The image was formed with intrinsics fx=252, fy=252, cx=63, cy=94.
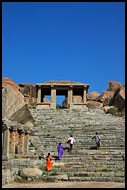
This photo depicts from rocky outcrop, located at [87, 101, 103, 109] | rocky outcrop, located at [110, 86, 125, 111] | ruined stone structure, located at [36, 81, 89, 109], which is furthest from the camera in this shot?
rocky outcrop, located at [87, 101, 103, 109]

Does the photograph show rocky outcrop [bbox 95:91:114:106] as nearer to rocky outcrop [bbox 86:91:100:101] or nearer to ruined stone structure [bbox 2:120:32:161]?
rocky outcrop [bbox 86:91:100:101]

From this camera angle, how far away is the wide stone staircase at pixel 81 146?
9930 millimetres

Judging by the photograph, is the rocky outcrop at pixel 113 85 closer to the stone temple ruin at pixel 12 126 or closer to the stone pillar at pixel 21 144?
the stone temple ruin at pixel 12 126

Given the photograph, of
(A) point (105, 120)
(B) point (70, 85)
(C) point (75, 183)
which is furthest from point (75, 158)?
(B) point (70, 85)

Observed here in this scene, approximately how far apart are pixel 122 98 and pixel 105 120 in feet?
48.8

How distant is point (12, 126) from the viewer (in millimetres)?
11172

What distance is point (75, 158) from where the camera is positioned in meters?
11.9

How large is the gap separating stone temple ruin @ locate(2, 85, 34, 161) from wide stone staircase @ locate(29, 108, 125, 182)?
2.60 feet

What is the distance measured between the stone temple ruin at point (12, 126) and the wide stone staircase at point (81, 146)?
0.79 meters

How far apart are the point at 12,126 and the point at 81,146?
14.5ft

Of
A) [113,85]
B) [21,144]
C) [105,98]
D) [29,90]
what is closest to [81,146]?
[21,144]

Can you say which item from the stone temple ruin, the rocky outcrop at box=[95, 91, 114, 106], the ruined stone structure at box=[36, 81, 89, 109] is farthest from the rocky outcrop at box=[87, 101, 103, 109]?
the stone temple ruin

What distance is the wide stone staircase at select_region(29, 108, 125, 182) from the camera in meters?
9.93

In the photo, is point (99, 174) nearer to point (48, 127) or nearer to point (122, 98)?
point (48, 127)
